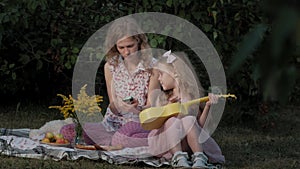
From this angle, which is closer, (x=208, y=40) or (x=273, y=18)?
(x=273, y=18)

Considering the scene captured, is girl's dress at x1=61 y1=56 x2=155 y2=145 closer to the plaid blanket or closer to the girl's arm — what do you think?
the plaid blanket

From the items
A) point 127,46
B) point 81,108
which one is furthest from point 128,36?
point 81,108

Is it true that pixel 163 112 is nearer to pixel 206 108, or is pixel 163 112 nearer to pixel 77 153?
pixel 206 108

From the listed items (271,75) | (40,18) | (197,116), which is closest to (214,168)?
(197,116)

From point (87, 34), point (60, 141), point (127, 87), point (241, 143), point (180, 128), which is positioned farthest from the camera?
point (87, 34)

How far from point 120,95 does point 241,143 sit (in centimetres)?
102

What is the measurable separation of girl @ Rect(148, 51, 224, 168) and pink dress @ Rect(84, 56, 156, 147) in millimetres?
235

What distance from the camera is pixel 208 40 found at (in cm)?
531

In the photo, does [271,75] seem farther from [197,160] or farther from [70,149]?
[70,149]

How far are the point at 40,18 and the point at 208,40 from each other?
1575 millimetres

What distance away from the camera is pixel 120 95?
4.35 m

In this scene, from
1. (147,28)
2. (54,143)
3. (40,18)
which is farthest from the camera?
(40,18)

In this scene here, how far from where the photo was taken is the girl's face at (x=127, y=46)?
4.16 metres

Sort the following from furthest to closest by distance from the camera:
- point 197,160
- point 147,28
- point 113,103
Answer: point 147,28 < point 113,103 < point 197,160
